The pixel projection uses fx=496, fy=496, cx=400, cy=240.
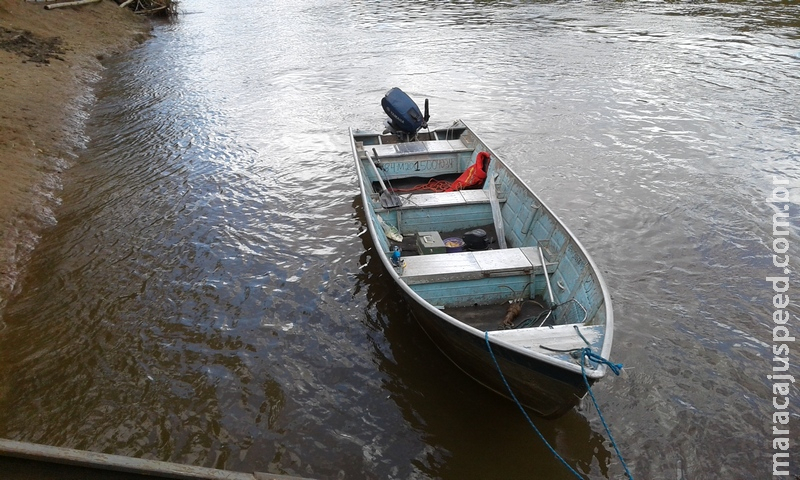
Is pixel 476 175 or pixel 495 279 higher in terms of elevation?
pixel 476 175

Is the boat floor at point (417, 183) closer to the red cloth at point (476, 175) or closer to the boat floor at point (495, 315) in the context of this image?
the red cloth at point (476, 175)

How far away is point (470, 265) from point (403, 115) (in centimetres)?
574

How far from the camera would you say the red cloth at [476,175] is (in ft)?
32.2

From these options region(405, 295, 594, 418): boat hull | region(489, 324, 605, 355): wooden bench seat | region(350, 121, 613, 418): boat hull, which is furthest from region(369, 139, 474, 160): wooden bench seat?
region(489, 324, 605, 355): wooden bench seat

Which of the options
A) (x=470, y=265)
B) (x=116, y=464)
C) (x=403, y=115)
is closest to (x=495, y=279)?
(x=470, y=265)

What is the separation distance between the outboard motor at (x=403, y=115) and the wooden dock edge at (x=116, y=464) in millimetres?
8933

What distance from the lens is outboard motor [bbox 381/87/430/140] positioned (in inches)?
458

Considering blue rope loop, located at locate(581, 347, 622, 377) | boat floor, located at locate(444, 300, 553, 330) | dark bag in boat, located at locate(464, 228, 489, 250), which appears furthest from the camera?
dark bag in boat, located at locate(464, 228, 489, 250)

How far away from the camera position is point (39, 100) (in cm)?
1494

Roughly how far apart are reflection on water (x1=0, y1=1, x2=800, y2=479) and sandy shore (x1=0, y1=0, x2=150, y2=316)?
48 centimetres

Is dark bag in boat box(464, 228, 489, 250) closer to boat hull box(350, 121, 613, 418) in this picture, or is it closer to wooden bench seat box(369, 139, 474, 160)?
boat hull box(350, 121, 613, 418)

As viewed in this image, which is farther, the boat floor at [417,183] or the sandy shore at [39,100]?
the boat floor at [417,183]

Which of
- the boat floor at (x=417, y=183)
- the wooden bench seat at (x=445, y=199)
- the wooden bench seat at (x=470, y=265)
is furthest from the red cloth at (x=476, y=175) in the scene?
the wooden bench seat at (x=470, y=265)

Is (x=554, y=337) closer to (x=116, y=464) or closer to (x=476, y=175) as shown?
(x=116, y=464)
